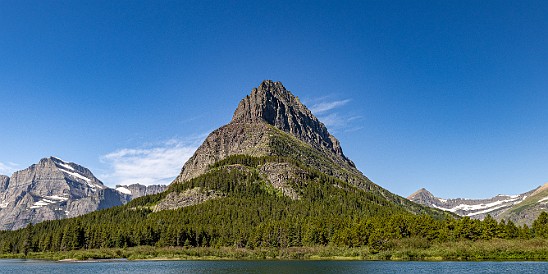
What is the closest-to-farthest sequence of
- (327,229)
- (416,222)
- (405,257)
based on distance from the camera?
1. (405,257)
2. (416,222)
3. (327,229)

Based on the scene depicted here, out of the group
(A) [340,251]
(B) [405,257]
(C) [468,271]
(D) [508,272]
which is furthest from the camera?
(A) [340,251]

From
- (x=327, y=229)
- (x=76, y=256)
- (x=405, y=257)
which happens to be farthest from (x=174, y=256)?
(x=405, y=257)

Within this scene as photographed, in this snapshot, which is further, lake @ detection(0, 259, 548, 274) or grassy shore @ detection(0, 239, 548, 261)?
grassy shore @ detection(0, 239, 548, 261)

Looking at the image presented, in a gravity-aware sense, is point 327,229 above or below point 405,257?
above

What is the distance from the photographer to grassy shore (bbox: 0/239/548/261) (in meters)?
136

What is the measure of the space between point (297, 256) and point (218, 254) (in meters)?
36.1

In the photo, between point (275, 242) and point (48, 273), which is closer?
point (48, 273)

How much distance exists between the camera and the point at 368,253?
515 ft

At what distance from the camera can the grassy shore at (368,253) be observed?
447 feet

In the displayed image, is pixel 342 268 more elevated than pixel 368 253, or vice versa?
pixel 368 253

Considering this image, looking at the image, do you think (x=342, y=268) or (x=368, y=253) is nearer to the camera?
(x=342, y=268)

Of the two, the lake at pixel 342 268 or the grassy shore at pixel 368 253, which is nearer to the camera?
the lake at pixel 342 268

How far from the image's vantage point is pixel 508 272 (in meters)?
88.5

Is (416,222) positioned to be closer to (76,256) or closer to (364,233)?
(364,233)
